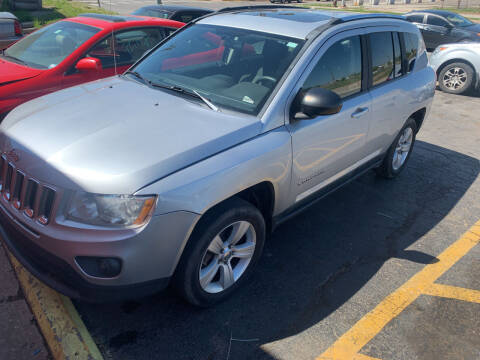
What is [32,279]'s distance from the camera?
10.2 feet

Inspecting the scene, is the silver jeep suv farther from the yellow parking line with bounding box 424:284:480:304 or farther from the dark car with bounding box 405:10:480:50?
the dark car with bounding box 405:10:480:50

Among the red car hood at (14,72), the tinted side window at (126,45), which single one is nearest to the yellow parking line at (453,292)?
the tinted side window at (126,45)

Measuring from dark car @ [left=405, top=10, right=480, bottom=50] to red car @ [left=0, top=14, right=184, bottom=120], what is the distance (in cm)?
997

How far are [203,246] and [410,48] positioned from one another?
3429 millimetres

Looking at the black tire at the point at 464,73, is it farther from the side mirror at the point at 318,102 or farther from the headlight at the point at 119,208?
the headlight at the point at 119,208

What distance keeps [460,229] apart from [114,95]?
3505 millimetres

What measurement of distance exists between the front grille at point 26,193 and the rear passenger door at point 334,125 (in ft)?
5.46

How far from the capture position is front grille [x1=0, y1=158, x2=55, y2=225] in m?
2.41

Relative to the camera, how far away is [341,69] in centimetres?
357

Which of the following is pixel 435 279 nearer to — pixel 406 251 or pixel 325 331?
pixel 406 251

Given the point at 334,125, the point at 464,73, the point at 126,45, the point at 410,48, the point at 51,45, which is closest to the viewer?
the point at 334,125

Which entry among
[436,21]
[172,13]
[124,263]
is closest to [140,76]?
[124,263]

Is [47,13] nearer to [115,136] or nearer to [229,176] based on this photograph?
[115,136]

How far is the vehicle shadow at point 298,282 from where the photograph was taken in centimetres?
272
